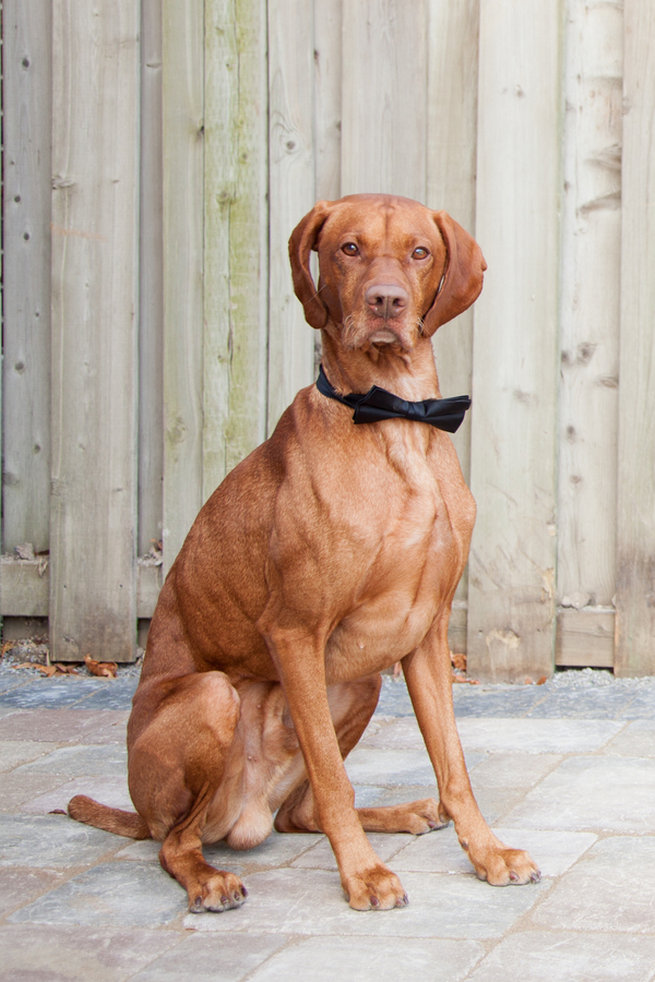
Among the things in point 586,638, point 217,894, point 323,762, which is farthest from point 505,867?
point 586,638

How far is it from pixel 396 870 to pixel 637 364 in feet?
8.36

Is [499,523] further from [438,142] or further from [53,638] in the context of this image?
[53,638]

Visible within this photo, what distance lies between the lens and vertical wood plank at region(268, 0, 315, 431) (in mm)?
5441

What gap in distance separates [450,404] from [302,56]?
259cm

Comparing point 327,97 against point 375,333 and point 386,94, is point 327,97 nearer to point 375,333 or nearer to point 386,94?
point 386,94

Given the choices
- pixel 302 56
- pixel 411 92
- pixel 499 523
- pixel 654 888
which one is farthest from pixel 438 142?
pixel 654 888

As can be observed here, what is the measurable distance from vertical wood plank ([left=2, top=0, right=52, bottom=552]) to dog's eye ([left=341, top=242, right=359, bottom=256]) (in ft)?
9.46

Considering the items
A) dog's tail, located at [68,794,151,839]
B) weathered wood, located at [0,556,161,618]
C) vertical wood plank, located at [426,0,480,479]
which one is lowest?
dog's tail, located at [68,794,151,839]

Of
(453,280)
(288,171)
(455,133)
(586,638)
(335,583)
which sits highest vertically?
(455,133)

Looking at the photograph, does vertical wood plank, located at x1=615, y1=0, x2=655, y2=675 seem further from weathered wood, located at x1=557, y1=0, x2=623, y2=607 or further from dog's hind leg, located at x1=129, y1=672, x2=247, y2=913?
dog's hind leg, located at x1=129, y1=672, x2=247, y2=913

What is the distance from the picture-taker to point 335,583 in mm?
3244

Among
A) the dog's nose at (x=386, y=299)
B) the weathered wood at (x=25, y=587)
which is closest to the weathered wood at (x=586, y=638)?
the weathered wood at (x=25, y=587)

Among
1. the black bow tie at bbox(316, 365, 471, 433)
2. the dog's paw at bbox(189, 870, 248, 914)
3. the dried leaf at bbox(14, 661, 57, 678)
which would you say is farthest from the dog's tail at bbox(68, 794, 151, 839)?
the dried leaf at bbox(14, 661, 57, 678)

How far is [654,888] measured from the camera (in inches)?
123
